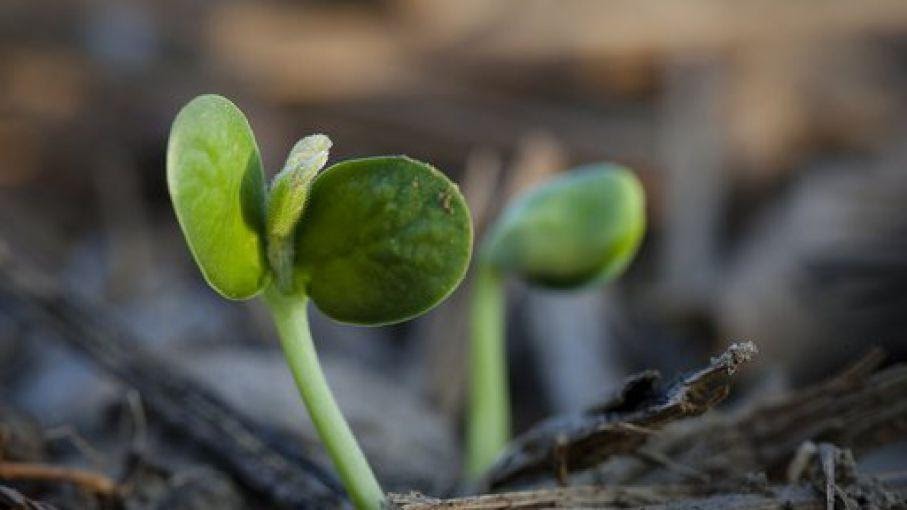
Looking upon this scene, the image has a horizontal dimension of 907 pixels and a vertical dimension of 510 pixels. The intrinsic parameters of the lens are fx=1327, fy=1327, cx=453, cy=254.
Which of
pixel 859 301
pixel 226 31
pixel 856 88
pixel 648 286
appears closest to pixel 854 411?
pixel 859 301

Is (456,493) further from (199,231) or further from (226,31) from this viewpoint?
(226,31)

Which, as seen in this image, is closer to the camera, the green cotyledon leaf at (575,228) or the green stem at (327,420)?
the green stem at (327,420)

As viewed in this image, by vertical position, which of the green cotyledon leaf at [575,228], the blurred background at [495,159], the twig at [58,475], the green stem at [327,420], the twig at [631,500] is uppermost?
the blurred background at [495,159]

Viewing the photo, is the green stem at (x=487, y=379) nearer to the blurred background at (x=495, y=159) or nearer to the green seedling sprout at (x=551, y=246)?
the green seedling sprout at (x=551, y=246)

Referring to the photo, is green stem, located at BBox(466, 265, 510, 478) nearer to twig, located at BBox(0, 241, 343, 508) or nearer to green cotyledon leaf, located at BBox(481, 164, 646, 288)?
green cotyledon leaf, located at BBox(481, 164, 646, 288)

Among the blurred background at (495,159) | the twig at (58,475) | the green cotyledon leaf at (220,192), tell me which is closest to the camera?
the green cotyledon leaf at (220,192)

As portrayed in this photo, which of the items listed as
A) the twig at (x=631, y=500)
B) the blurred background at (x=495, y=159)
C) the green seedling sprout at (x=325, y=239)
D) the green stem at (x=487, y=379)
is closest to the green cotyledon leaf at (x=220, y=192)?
the green seedling sprout at (x=325, y=239)
